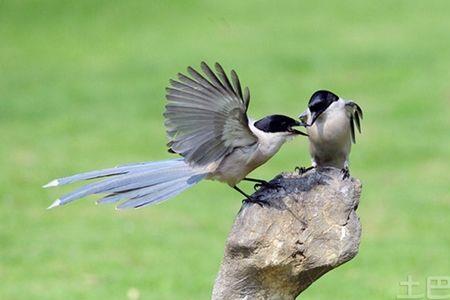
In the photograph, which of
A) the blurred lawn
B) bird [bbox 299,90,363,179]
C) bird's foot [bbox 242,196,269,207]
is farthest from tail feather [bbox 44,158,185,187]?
the blurred lawn

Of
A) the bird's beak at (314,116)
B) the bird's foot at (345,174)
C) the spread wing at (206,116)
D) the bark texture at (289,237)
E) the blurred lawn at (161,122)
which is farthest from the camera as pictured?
the blurred lawn at (161,122)

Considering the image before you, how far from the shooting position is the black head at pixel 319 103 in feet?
16.6

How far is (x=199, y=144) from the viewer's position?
4270 mm

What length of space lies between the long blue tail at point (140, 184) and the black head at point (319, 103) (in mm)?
891

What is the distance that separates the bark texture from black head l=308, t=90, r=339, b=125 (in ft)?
1.93

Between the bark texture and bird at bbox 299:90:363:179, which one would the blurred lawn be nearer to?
bird at bbox 299:90:363:179

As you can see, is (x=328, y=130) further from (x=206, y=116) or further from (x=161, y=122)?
(x=161, y=122)

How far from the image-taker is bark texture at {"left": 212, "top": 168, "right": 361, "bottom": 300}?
438cm

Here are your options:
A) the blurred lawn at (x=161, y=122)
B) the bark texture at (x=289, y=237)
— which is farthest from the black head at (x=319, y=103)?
the blurred lawn at (x=161, y=122)

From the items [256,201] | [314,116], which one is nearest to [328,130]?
[314,116]

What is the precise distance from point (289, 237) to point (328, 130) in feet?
2.87

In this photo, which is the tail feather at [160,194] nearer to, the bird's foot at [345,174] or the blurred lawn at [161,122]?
the bird's foot at [345,174]

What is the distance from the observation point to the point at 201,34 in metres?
15.2

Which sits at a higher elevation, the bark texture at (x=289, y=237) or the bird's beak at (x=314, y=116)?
the bird's beak at (x=314, y=116)
